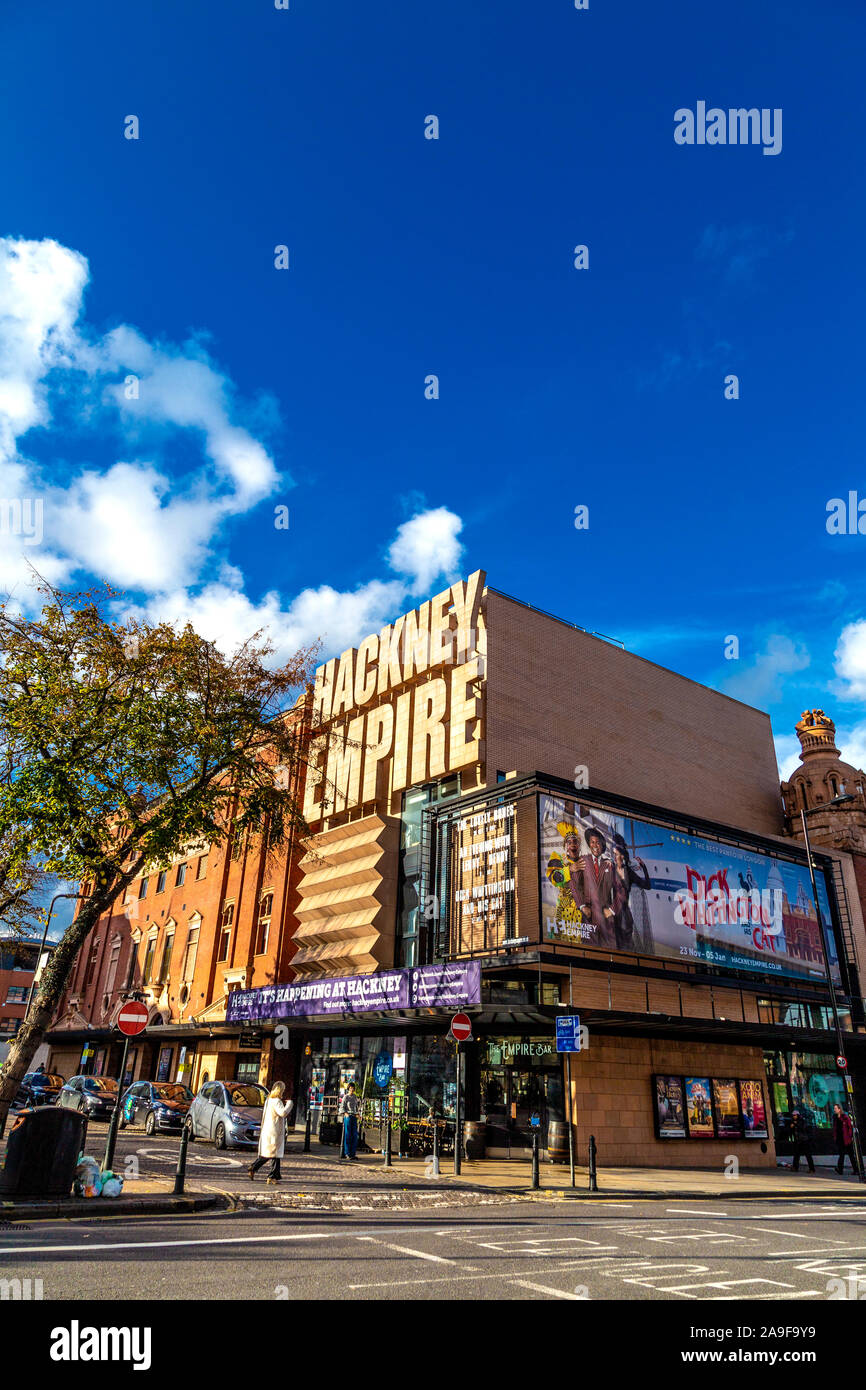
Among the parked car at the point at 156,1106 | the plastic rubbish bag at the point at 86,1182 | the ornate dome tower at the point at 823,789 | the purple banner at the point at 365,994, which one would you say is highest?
the ornate dome tower at the point at 823,789

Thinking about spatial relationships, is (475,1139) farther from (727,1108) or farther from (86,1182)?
(86,1182)

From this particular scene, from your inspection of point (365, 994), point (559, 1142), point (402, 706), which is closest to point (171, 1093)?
point (365, 994)

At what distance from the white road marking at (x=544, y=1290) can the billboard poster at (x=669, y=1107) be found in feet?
61.4

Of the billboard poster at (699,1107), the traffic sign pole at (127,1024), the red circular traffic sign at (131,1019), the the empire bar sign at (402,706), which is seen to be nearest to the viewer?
the traffic sign pole at (127,1024)

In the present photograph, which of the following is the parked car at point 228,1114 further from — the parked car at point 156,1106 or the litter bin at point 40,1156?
the litter bin at point 40,1156

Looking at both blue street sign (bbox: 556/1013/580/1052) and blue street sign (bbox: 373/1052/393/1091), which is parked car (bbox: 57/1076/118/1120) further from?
blue street sign (bbox: 556/1013/580/1052)

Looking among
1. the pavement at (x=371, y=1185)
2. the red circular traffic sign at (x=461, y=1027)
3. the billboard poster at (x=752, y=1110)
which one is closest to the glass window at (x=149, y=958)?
the pavement at (x=371, y=1185)

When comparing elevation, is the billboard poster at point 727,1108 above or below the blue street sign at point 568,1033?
below

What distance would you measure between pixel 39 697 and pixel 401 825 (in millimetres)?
16510

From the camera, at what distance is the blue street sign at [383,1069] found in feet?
96.3

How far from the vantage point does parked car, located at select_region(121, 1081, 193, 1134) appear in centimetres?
2814

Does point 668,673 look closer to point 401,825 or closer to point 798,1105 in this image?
point 401,825

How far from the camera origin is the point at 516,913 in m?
24.2
